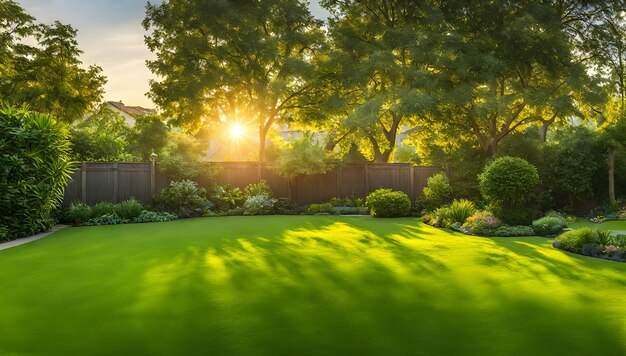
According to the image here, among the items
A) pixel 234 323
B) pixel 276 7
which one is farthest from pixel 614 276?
pixel 276 7

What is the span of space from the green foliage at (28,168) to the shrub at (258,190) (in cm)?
756

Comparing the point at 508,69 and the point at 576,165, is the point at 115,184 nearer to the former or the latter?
the point at 508,69

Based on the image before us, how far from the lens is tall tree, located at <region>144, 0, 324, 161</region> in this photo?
19938 mm

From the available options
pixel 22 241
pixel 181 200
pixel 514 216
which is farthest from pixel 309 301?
pixel 181 200

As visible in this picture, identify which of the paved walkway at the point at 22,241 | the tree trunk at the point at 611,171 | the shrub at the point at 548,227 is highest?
the tree trunk at the point at 611,171

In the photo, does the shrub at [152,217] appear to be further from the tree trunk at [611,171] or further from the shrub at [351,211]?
the tree trunk at [611,171]

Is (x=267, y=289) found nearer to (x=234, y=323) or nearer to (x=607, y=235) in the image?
(x=234, y=323)

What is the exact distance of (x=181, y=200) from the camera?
16.4m

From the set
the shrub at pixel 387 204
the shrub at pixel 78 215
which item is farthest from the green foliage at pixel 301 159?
the shrub at pixel 78 215

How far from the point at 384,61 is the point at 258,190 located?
7.88 meters

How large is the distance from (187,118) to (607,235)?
61.6 ft

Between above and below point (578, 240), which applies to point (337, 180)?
above

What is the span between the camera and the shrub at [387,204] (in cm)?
1580

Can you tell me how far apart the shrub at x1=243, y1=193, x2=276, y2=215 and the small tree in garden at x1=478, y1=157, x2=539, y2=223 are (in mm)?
7935
